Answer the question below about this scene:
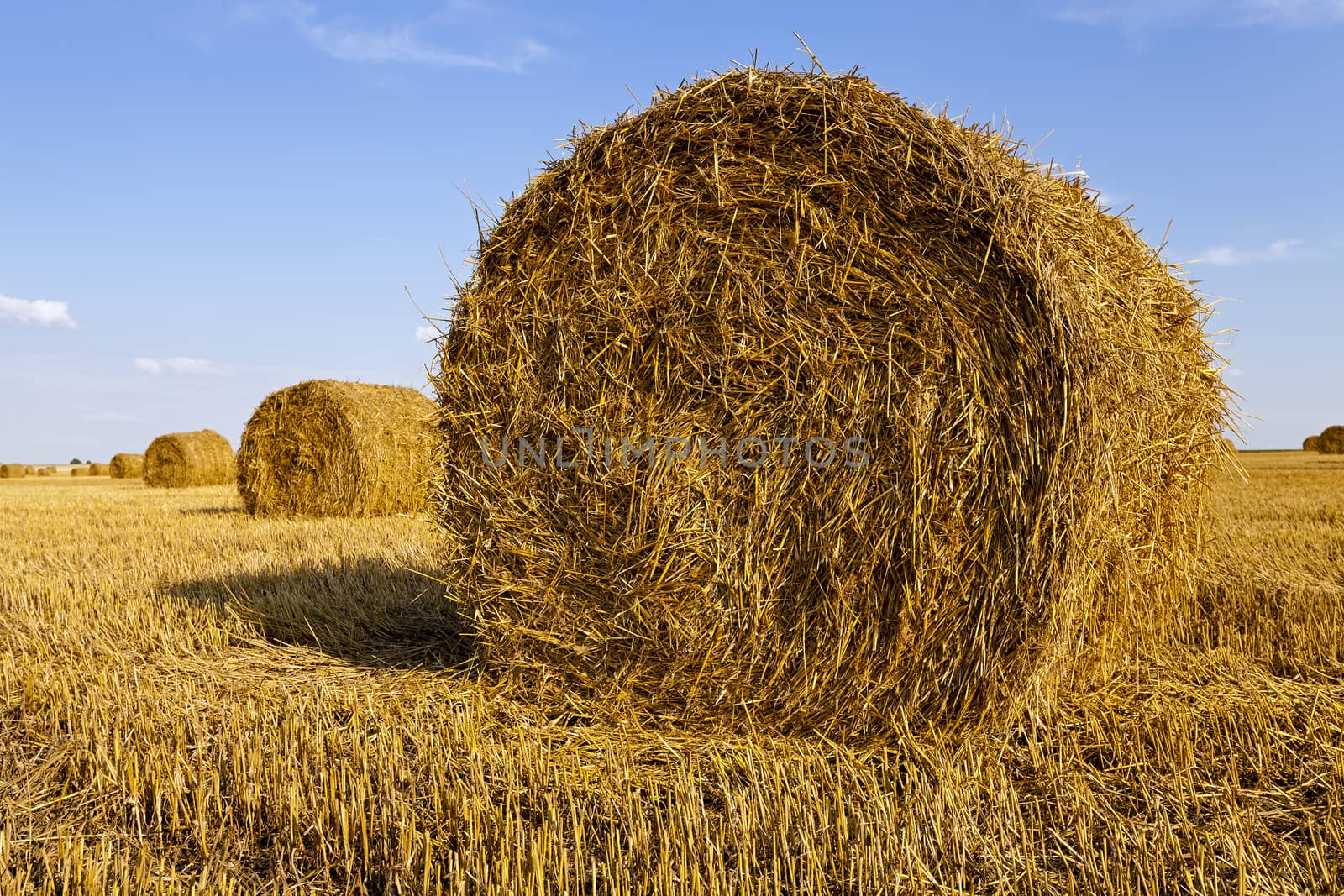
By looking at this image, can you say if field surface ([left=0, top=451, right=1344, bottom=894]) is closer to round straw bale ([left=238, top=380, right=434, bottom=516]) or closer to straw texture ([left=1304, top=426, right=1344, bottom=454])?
round straw bale ([left=238, top=380, right=434, bottom=516])

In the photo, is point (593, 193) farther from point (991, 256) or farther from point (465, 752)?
point (465, 752)

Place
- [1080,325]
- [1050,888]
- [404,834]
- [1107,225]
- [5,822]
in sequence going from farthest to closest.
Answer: [1107,225] < [1080,325] < [5,822] < [404,834] < [1050,888]

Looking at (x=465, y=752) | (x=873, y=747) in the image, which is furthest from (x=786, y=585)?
(x=465, y=752)

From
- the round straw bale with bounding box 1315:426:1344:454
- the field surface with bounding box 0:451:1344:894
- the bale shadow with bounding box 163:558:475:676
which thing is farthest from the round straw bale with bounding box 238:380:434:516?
the round straw bale with bounding box 1315:426:1344:454

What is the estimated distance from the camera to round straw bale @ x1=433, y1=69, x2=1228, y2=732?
3162 mm

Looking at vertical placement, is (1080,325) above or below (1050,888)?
above

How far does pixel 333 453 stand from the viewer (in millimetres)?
10336

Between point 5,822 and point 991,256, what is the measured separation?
358 centimetres

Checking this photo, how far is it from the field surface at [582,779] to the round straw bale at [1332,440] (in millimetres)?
23732

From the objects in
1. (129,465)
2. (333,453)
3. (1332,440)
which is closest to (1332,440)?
(1332,440)

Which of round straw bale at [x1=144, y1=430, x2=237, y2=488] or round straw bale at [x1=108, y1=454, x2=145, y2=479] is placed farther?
round straw bale at [x1=108, y1=454, x2=145, y2=479]

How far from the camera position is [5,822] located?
2.80m

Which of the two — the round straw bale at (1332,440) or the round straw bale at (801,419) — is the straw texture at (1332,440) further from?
the round straw bale at (801,419)

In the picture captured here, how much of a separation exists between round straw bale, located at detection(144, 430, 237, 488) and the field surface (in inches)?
561
